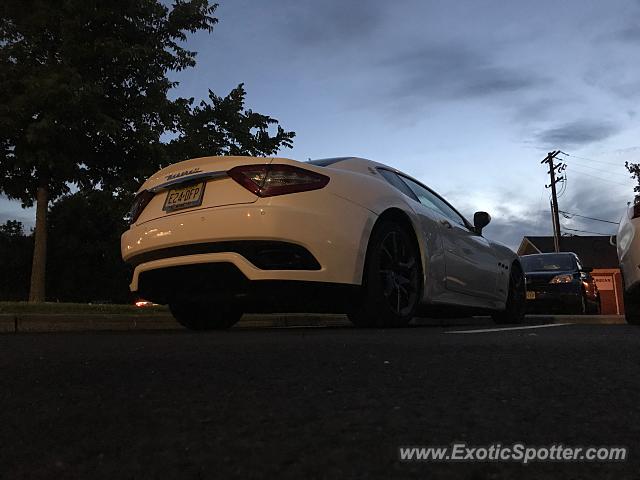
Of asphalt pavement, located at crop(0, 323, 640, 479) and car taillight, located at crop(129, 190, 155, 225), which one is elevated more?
car taillight, located at crop(129, 190, 155, 225)

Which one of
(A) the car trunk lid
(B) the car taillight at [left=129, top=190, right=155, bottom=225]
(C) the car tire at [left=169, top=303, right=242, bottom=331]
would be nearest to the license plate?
(A) the car trunk lid

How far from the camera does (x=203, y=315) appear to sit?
557cm

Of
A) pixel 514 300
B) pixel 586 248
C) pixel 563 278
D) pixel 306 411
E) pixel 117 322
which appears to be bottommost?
pixel 306 411

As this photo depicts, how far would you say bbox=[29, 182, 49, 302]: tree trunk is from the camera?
10.2 m

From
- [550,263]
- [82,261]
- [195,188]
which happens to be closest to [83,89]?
[195,188]

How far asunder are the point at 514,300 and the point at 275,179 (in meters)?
4.71

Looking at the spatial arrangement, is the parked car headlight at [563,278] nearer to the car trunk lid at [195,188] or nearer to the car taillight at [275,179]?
the car taillight at [275,179]

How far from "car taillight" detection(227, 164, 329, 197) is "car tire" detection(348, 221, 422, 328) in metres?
0.72

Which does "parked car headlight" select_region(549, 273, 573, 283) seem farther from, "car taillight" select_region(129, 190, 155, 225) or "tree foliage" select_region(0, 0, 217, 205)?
"car taillight" select_region(129, 190, 155, 225)

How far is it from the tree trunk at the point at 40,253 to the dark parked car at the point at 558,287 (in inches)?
340

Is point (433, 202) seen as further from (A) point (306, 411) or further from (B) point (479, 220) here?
(A) point (306, 411)

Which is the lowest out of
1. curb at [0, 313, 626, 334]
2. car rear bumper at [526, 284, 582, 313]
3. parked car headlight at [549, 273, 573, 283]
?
curb at [0, 313, 626, 334]

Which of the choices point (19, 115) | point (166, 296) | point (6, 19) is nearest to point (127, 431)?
point (166, 296)

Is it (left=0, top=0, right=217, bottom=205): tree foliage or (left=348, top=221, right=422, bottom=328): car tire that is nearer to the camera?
(left=348, top=221, right=422, bottom=328): car tire
